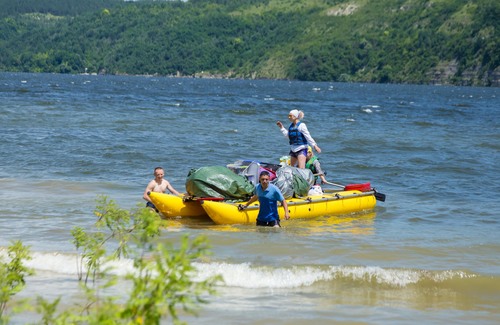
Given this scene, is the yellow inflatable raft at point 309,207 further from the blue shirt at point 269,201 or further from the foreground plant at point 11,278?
the foreground plant at point 11,278

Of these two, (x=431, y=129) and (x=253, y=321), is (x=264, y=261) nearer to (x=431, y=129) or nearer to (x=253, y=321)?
(x=253, y=321)

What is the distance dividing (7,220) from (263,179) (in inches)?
157

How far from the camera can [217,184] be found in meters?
12.9

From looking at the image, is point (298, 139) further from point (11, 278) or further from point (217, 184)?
point (11, 278)

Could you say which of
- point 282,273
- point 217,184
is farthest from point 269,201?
point 282,273

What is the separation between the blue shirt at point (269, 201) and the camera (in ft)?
39.4

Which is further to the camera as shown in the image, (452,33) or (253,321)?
(452,33)

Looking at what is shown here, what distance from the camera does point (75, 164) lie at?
20078 millimetres

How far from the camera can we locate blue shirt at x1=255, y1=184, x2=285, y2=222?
12008mm

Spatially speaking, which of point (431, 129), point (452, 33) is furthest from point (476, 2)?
point (431, 129)

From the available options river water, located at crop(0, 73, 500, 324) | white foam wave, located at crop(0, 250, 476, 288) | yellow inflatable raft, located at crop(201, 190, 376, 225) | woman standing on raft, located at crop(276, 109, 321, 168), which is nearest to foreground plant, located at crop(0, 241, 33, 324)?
river water, located at crop(0, 73, 500, 324)

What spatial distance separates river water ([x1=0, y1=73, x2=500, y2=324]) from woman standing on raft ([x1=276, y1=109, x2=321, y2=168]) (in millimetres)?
1377

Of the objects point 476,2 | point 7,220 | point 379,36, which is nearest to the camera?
point 7,220

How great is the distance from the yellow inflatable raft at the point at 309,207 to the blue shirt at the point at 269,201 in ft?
0.99
